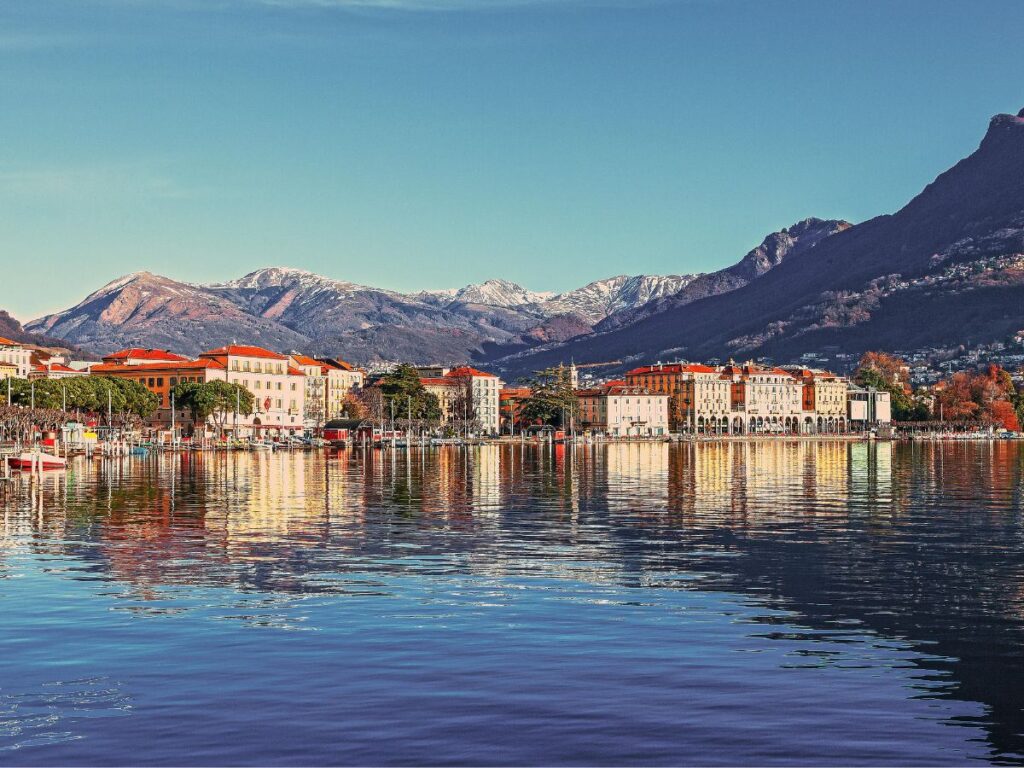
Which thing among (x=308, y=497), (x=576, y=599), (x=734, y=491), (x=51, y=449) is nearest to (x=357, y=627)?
(x=576, y=599)

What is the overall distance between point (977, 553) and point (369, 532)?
21.3 metres

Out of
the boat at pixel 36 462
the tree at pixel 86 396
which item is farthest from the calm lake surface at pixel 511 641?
the tree at pixel 86 396

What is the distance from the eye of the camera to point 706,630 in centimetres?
2680

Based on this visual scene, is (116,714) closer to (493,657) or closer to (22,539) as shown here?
(493,657)

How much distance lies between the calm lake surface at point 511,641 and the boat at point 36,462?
51.0 metres

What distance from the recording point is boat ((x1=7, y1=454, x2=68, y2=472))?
10231 cm

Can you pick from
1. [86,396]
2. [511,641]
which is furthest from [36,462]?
[511,641]

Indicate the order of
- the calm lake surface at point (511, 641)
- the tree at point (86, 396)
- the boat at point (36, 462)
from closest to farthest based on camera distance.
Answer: the calm lake surface at point (511, 641), the boat at point (36, 462), the tree at point (86, 396)

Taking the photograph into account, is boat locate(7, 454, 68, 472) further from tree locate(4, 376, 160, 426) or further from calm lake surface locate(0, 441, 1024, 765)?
tree locate(4, 376, 160, 426)

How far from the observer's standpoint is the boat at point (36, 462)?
336ft

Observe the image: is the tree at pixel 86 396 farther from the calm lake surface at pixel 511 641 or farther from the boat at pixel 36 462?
the calm lake surface at pixel 511 641

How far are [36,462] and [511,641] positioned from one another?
8349 centimetres

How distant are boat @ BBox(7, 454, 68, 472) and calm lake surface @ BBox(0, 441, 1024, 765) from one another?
51.0 metres

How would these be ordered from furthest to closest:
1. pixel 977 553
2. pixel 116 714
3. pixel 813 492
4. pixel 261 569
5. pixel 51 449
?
pixel 51 449 < pixel 813 492 < pixel 977 553 < pixel 261 569 < pixel 116 714
